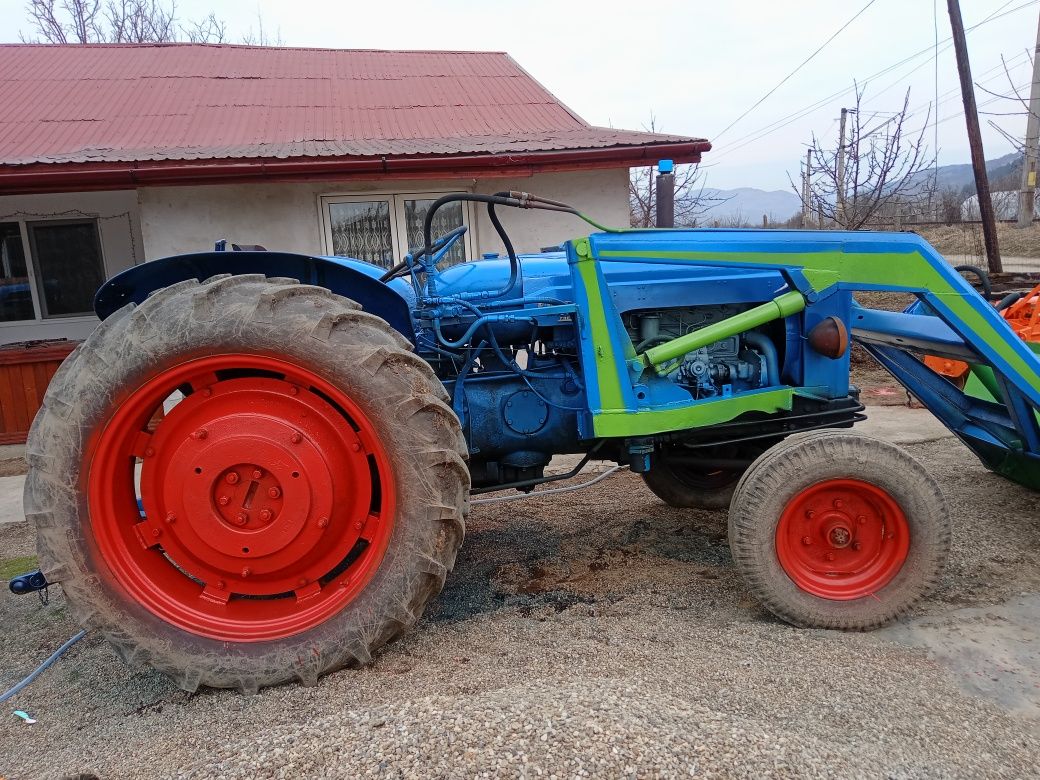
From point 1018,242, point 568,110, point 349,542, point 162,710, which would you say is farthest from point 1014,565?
point 1018,242

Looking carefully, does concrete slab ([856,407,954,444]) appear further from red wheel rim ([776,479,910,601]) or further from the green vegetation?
the green vegetation

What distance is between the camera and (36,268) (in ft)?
24.7

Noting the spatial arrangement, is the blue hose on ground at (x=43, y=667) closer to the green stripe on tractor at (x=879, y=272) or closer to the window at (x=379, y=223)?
the green stripe on tractor at (x=879, y=272)

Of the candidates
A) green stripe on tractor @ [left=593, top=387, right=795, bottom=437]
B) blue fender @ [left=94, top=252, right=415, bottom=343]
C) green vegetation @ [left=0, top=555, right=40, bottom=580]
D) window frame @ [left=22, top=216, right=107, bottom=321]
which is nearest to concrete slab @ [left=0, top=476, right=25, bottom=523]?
green vegetation @ [left=0, top=555, right=40, bottom=580]

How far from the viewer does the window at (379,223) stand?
652 centimetres

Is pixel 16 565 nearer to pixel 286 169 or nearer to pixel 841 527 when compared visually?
pixel 286 169

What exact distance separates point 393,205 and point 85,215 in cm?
352

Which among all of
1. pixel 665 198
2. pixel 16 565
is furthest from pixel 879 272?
pixel 16 565

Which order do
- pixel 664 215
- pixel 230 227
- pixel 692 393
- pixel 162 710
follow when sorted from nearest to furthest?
pixel 162 710, pixel 692 393, pixel 664 215, pixel 230 227

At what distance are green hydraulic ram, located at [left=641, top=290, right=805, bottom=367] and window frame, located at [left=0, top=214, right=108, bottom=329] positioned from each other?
7.02 metres

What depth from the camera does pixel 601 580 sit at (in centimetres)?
310

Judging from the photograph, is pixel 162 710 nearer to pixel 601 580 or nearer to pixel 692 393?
pixel 601 580

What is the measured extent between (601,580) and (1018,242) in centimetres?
1946

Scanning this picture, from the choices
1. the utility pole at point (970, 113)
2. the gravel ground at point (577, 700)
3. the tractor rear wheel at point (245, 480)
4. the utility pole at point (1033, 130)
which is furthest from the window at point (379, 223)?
the utility pole at point (1033, 130)
